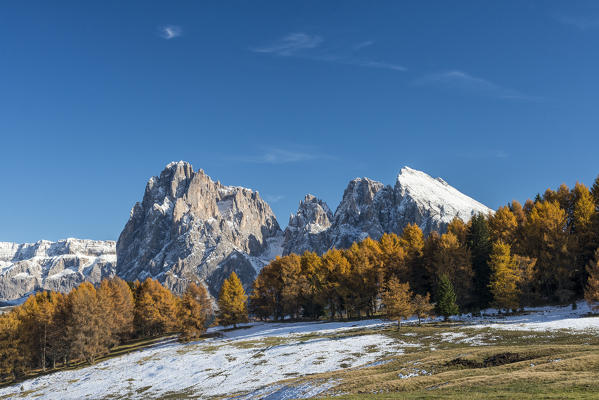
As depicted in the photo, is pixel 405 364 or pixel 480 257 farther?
pixel 480 257

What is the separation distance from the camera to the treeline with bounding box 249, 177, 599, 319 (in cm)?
6675

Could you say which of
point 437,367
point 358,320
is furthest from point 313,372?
point 358,320

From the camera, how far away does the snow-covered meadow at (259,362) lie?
4084cm

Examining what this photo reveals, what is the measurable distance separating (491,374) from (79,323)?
71041mm

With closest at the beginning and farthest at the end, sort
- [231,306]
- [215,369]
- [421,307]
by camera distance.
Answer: [215,369] < [421,307] < [231,306]

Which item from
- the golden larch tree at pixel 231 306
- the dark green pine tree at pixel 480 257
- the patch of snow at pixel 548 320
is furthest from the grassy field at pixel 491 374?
the golden larch tree at pixel 231 306

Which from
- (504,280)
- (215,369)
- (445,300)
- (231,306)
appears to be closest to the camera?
(215,369)

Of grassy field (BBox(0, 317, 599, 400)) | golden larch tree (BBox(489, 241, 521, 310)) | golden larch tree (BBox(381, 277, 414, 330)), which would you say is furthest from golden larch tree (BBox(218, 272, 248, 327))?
golden larch tree (BBox(489, 241, 521, 310))

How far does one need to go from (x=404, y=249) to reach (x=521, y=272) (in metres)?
24.9

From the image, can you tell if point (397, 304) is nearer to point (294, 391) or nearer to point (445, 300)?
point (445, 300)

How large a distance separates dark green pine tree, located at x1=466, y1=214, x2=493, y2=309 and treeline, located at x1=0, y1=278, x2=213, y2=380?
51.9m

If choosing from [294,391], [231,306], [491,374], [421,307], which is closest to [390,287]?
[421,307]

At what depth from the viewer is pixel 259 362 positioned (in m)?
49.1

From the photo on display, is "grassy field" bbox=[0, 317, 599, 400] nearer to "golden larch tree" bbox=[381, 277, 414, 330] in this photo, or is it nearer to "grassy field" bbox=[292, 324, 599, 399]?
"grassy field" bbox=[292, 324, 599, 399]
